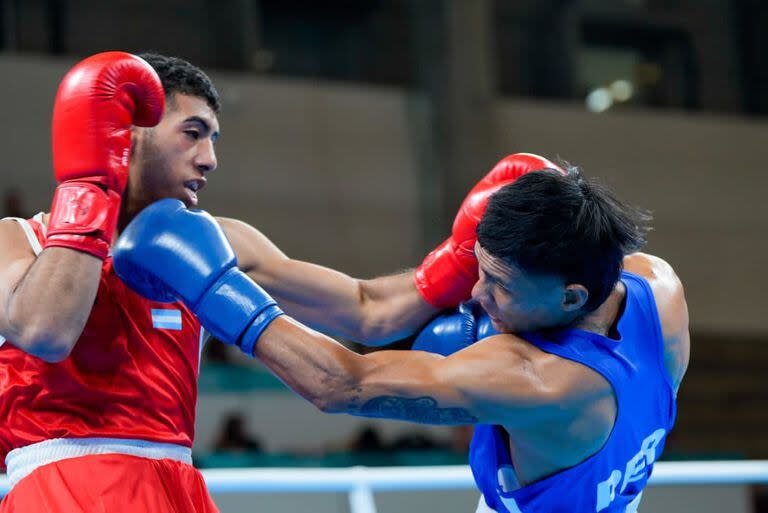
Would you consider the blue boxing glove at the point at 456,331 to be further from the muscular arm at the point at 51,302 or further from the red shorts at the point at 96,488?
the muscular arm at the point at 51,302

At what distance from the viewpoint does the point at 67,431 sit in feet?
6.28

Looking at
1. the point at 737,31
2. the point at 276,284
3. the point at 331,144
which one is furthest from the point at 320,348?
the point at 737,31

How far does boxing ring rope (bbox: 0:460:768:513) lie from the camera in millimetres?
2670

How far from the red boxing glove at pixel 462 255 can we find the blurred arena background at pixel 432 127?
4699 millimetres

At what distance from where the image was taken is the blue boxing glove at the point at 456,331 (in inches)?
89.1

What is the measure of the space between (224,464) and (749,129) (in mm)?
7286

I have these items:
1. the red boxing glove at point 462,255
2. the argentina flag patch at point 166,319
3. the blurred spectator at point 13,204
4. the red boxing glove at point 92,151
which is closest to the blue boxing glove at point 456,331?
the red boxing glove at point 462,255

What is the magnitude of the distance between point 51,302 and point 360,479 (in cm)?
132

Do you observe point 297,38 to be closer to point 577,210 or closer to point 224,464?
point 224,464

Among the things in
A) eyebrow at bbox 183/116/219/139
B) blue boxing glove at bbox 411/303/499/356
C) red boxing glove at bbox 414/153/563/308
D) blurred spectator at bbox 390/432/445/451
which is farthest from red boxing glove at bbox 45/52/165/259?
blurred spectator at bbox 390/432/445/451

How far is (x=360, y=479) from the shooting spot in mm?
2816

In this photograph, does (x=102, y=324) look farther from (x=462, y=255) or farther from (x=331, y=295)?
(x=462, y=255)

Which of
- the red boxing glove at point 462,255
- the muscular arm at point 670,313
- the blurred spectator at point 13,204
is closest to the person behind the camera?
the muscular arm at point 670,313

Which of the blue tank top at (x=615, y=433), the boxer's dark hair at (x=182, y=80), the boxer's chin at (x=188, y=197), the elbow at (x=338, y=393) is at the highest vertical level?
the boxer's dark hair at (x=182, y=80)
